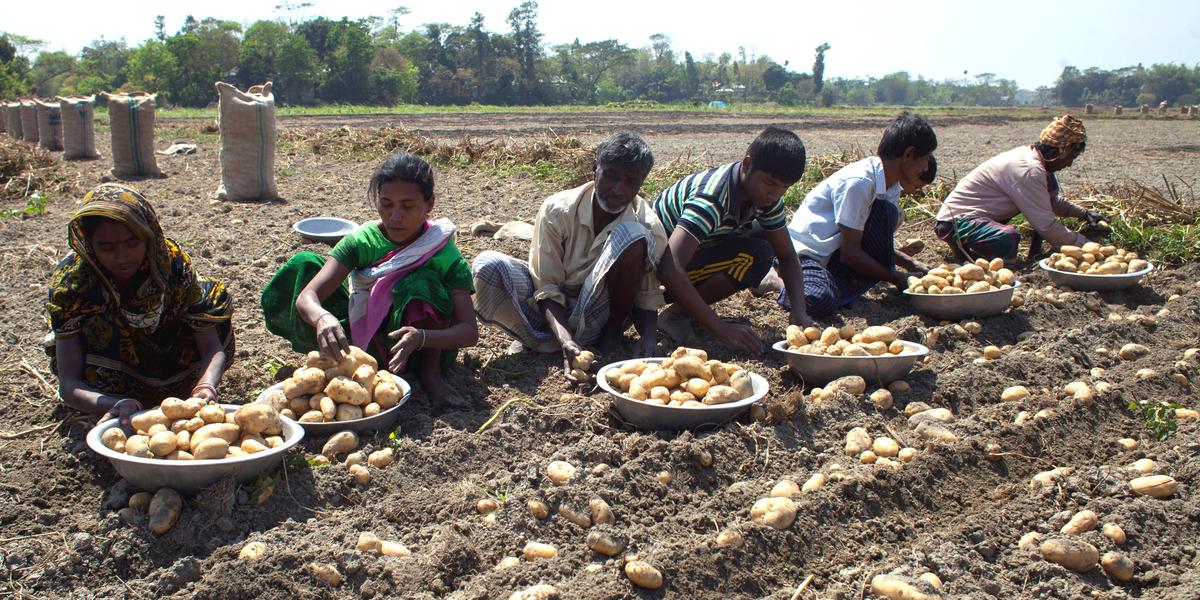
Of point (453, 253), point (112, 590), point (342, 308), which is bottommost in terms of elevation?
point (112, 590)

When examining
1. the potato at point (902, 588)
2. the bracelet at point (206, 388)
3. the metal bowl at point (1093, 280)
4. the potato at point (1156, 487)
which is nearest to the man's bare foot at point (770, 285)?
the metal bowl at point (1093, 280)

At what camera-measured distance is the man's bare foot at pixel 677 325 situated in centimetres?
435

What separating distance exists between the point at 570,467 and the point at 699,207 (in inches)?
67.1

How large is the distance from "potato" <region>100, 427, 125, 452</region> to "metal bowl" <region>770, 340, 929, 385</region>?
242cm

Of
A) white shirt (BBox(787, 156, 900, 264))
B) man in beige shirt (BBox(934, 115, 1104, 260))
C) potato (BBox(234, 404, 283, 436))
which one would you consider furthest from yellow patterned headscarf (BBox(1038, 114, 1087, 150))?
potato (BBox(234, 404, 283, 436))

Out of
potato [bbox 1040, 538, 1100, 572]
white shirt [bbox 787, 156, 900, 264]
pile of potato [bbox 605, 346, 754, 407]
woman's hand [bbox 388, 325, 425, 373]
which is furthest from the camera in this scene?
white shirt [bbox 787, 156, 900, 264]

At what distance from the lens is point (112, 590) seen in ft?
7.19

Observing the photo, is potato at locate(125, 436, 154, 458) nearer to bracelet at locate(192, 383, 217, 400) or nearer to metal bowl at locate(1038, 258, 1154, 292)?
bracelet at locate(192, 383, 217, 400)

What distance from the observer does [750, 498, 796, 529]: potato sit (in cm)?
247

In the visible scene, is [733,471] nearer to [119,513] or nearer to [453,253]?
[453,253]

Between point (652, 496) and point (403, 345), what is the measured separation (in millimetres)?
1104

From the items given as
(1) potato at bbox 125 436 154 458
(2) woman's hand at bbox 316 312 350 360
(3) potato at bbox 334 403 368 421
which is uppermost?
(2) woman's hand at bbox 316 312 350 360

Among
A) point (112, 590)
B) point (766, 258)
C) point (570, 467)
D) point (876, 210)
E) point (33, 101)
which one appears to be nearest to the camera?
point (112, 590)

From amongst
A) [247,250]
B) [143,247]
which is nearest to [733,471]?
[143,247]
